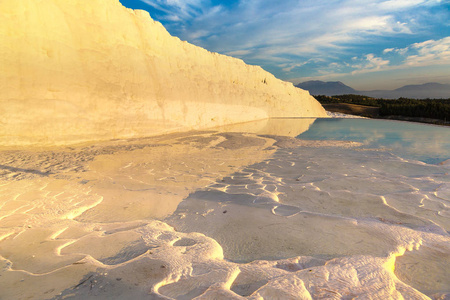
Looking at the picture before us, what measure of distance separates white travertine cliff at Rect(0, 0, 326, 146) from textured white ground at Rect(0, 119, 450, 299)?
382cm

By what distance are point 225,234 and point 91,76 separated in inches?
330

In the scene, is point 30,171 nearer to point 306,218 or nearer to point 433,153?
point 306,218

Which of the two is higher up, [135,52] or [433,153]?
[135,52]

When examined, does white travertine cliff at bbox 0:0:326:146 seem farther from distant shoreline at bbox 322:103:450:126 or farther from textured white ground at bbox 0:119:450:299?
distant shoreline at bbox 322:103:450:126

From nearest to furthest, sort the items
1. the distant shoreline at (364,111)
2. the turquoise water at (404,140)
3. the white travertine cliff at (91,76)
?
the turquoise water at (404,140)
the white travertine cliff at (91,76)
the distant shoreline at (364,111)

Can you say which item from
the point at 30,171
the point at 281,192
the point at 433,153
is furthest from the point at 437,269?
the point at 433,153

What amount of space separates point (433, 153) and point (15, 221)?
25.1 ft

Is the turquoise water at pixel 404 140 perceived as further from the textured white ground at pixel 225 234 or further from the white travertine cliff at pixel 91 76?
the white travertine cliff at pixel 91 76

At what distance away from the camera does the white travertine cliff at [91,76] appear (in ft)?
21.4

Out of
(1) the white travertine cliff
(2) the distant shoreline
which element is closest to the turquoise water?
(1) the white travertine cliff

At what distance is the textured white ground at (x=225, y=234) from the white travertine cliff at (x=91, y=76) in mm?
3817

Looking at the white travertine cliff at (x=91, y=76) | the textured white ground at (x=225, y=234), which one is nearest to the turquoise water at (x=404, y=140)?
the textured white ground at (x=225, y=234)

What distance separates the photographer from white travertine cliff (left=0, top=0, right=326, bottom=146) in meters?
6.52

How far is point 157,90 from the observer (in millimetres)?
10570
